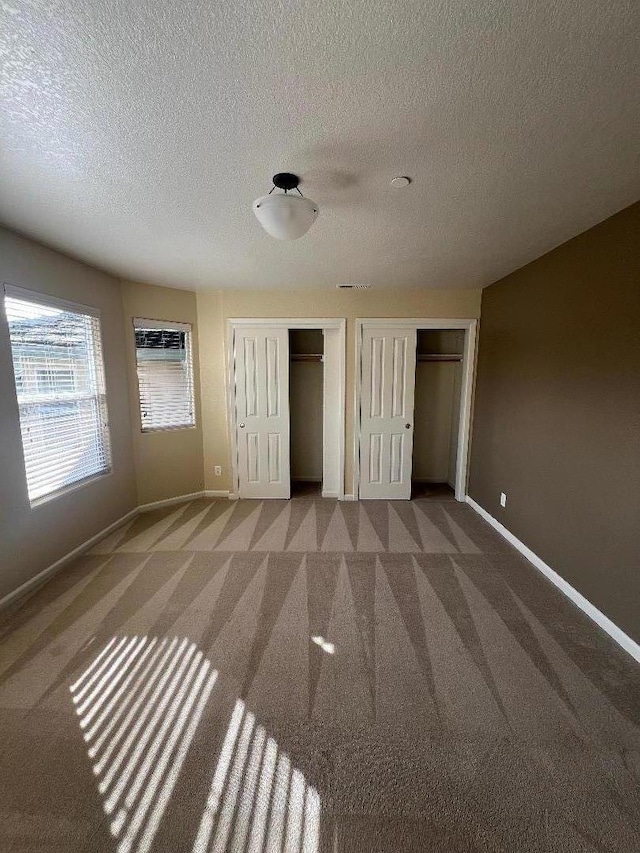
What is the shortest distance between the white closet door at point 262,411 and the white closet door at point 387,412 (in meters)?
0.92

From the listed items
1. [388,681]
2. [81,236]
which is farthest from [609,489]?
[81,236]

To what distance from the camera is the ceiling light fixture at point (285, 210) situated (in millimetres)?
1421

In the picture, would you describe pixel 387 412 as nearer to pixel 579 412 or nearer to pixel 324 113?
pixel 579 412

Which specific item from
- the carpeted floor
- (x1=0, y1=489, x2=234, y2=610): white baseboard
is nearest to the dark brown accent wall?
the carpeted floor

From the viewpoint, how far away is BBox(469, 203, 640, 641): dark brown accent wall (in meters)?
1.85

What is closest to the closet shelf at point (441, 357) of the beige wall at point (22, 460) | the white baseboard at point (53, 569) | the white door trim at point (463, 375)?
the white door trim at point (463, 375)

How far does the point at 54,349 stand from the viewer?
99.8 inches

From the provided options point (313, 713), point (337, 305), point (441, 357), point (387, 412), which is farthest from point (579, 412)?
point (337, 305)

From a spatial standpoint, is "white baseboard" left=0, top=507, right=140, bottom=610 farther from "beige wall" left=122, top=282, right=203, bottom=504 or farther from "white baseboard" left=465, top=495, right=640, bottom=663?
"white baseboard" left=465, top=495, right=640, bottom=663

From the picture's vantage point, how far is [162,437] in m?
3.64

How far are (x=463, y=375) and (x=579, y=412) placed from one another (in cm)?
172

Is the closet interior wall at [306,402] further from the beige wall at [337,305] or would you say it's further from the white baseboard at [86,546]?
the white baseboard at [86,546]

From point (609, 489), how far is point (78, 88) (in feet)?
10.1

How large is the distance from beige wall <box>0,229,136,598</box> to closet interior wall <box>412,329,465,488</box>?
→ 334cm
